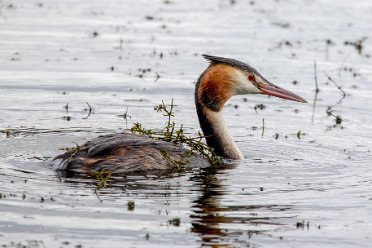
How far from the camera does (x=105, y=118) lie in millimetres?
14406

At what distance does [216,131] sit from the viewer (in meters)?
12.7

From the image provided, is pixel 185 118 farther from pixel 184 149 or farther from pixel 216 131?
pixel 184 149

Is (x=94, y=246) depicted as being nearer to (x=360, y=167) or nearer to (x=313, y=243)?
(x=313, y=243)

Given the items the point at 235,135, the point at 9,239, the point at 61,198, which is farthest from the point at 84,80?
the point at 9,239

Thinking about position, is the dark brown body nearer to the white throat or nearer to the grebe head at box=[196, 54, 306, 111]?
the white throat

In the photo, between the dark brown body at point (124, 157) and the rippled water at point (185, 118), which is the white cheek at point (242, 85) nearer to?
the rippled water at point (185, 118)

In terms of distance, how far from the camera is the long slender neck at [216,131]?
41.4ft

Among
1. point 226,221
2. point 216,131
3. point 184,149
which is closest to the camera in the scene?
point 226,221

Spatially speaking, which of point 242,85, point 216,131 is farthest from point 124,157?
point 242,85

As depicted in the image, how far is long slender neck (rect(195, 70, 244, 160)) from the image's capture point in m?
12.6

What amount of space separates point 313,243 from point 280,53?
33.4 ft

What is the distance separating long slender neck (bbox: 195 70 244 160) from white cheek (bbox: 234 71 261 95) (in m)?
0.36

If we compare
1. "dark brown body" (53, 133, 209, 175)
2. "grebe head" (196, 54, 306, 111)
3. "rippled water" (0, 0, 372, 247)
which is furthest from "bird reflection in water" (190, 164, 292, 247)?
"grebe head" (196, 54, 306, 111)

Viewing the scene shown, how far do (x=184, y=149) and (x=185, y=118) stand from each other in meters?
2.61
